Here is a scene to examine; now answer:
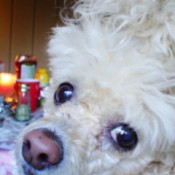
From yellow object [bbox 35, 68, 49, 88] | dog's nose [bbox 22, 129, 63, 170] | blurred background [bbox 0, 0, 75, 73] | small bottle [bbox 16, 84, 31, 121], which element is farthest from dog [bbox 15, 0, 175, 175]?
blurred background [bbox 0, 0, 75, 73]

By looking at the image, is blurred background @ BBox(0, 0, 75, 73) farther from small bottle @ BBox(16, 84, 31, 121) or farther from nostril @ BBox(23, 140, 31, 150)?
nostril @ BBox(23, 140, 31, 150)

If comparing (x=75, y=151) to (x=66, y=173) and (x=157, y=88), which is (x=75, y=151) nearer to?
(x=66, y=173)

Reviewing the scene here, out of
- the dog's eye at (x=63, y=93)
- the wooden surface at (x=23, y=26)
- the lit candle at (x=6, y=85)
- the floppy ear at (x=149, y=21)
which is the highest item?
the wooden surface at (x=23, y=26)

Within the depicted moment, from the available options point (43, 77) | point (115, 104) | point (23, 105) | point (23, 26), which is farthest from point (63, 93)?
point (23, 26)

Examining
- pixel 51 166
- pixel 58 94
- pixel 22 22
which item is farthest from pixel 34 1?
pixel 51 166

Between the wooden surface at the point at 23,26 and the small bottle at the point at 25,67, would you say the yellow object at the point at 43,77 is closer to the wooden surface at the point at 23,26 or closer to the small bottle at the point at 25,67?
the small bottle at the point at 25,67

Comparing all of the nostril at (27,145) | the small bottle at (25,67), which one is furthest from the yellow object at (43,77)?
the nostril at (27,145)
